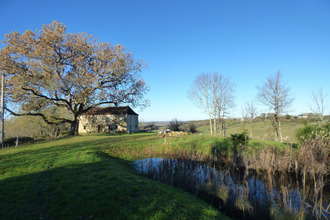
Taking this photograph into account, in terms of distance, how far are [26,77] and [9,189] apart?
18147 millimetres

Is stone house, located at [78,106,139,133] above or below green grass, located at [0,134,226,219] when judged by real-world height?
above

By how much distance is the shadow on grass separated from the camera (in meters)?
4.14

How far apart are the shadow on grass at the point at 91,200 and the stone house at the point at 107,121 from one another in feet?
95.3

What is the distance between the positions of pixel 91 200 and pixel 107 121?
33.0m

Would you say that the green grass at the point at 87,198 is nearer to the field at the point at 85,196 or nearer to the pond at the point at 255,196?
the field at the point at 85,196

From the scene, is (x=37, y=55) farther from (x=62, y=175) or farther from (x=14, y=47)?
(x=62, y=175)

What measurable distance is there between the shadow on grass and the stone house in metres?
29.1

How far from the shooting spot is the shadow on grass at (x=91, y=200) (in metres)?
4.14

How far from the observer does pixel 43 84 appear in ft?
67.2

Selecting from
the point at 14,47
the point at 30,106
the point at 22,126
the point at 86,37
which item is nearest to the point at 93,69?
the point at 86,37

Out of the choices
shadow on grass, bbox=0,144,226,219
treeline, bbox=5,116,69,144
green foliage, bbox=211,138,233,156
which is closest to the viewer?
shadow on grass, bbox=0,144,226,219

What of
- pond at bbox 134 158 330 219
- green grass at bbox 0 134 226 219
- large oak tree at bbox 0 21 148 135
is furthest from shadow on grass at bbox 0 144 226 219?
large oak tree at bbox 0 21 148 135

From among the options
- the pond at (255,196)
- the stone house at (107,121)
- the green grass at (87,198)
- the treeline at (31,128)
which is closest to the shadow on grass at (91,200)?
the green grass at (87,198)

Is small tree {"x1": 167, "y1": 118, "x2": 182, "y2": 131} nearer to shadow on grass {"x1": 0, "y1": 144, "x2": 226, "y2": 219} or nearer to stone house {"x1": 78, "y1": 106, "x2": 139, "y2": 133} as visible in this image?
stone house {"x1": 78, "y1": 106, "x2": 139, "y2": 133}
